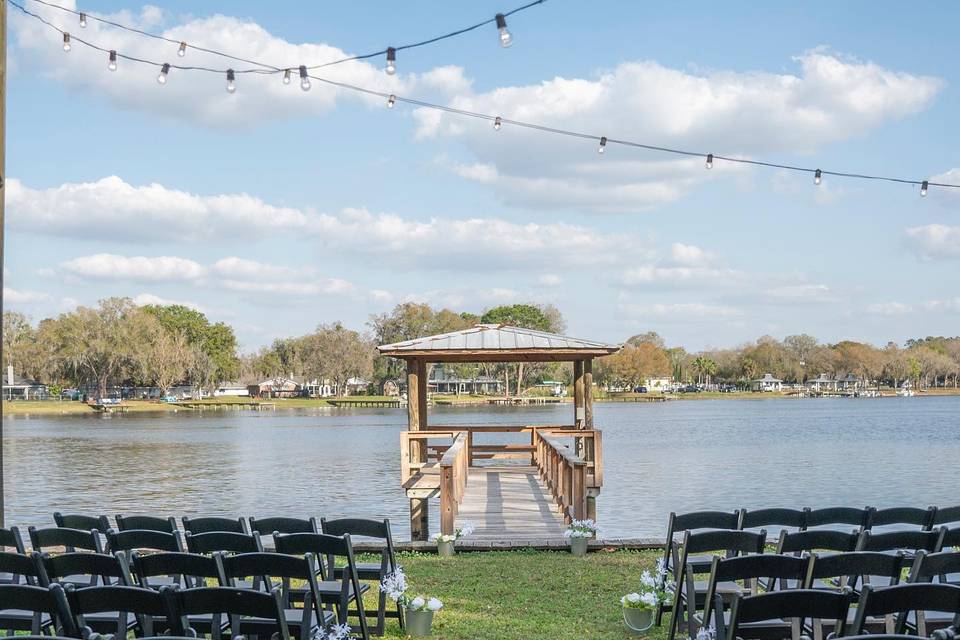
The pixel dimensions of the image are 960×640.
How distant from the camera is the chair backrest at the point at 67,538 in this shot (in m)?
6.49

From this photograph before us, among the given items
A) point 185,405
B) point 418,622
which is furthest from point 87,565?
point 185,405

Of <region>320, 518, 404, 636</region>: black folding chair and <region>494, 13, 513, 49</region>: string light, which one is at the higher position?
<region>494, 13, 513, 49</region>: string light

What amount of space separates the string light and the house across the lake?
161 m

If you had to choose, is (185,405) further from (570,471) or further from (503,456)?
(570,471)

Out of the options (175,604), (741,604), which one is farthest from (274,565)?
(741,604)

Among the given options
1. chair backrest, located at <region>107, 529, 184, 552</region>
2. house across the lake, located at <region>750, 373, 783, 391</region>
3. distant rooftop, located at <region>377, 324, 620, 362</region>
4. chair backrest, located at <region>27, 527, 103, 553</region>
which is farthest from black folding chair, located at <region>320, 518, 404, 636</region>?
house across the lake, located at <region>750, 373, 783, 391</region>

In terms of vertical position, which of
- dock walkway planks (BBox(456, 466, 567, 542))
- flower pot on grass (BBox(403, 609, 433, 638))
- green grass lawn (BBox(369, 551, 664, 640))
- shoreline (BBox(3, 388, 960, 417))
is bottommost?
shoreline (BBox(3, 388, 960, 417))

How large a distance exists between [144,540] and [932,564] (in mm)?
4489

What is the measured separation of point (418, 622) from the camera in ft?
22.9

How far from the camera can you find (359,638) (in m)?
6.87

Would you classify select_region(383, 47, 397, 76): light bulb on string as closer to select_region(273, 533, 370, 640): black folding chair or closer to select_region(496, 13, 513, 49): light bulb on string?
select_region(496, 13, 513, 49): light bulb on string

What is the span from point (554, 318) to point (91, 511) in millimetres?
94176

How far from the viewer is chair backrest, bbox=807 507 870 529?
23.3 ft

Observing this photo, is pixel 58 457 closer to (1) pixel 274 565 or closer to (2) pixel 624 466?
(2) pixel 624 466
